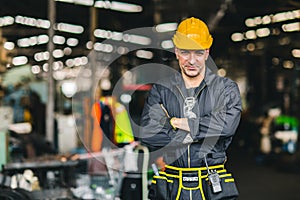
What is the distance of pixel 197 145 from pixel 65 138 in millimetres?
6363

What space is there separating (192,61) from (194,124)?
36 cm

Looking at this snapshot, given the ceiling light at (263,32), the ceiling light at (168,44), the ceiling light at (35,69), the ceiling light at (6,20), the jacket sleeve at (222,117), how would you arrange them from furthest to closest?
the ceiling light at (263,32) → the ceiling light at (35,69) → the ceiling light at (6,20) → the ceiling light at (168,44) → the jacket sleeve at (222,117)

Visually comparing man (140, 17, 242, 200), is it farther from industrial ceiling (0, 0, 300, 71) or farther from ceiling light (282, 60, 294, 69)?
ceiling light (282, 60, 294, 69)

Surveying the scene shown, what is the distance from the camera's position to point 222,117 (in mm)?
3184

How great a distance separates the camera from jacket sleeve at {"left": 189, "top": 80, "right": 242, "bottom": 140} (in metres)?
3.17

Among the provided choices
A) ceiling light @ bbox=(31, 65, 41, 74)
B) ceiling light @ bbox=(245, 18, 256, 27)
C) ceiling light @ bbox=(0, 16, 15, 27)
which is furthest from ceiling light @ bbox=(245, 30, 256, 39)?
ceiling light @ bbox=(0, 16, 15, 27)

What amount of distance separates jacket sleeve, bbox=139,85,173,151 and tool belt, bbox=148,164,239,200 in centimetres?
18

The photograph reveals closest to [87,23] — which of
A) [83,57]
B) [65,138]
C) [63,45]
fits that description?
[63,45]

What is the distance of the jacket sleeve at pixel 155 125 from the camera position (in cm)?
327

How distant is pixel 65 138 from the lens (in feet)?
30.8

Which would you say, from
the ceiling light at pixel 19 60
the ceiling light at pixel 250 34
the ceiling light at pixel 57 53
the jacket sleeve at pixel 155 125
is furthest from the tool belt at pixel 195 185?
the ceiling light at pixel 250 34

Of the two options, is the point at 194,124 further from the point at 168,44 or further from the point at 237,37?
the point at 237,37

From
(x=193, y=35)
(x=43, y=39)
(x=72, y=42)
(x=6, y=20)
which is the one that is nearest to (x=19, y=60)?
(x=43, y=39)

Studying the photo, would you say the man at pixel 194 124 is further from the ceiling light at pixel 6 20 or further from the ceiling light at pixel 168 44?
the ceiling light at pixel 6 20
